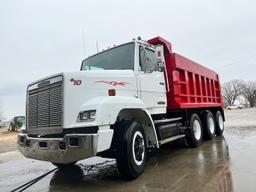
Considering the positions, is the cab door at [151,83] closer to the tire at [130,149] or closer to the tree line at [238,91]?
the tire at [130,149]

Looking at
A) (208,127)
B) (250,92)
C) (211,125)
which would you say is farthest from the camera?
(250,92)

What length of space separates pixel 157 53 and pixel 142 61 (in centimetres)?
40

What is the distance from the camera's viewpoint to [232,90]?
3501 inches

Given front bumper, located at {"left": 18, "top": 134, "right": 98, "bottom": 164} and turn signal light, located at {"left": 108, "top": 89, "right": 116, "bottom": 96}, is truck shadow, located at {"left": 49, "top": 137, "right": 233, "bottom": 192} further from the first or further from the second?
turn signal light, located at {"left": 108, "top": 89, "right": 116, "bottom": 96}

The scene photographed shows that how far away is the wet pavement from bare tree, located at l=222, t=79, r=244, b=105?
8531cm

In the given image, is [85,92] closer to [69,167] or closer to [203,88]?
[69,167]

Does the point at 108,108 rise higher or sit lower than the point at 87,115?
higher

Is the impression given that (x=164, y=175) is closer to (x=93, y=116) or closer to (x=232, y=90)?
(x=93, y=116)

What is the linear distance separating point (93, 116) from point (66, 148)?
2.17ft

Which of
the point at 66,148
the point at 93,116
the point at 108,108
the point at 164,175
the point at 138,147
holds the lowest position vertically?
the point at 164,175

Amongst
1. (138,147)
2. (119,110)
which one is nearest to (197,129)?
(138,147)

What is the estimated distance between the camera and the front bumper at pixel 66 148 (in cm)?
438

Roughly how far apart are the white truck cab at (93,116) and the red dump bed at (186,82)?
139 cm

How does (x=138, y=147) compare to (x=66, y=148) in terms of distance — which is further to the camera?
(x=138, y=147)
